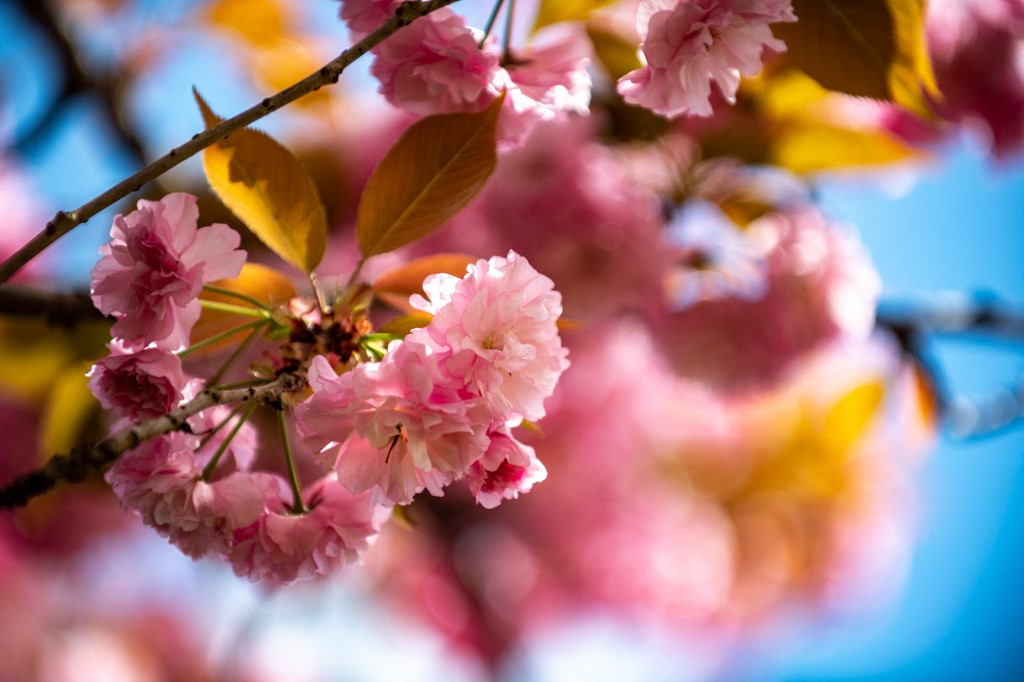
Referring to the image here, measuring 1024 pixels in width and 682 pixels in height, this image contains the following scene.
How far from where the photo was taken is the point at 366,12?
0.37 m

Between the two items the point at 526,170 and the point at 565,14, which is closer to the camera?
the point at 565,14

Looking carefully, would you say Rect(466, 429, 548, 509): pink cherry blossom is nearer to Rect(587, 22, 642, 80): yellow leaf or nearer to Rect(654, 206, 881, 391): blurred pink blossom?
Rect(587, 22, 642, 80): yellow leaf

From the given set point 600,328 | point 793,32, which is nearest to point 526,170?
point 600,328

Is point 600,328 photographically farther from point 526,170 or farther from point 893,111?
point 893,111

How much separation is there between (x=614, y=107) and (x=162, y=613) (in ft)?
5.08

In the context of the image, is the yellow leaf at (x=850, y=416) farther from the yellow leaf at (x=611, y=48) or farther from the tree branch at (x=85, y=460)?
the tree branch at (x=85, y=460)

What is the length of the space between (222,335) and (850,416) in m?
1.20

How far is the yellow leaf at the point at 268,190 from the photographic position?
357mm

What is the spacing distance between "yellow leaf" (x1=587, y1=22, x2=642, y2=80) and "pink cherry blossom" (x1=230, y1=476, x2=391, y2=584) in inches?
17.3

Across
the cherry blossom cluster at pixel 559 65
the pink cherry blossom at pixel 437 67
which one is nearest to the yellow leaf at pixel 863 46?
the cherry blossom cluster at pixel 559 65

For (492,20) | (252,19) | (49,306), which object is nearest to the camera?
(492,20)

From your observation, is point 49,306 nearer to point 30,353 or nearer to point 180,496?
point 180,496

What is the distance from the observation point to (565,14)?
55 cm

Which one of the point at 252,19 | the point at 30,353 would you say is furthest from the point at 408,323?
the point at 252,19
